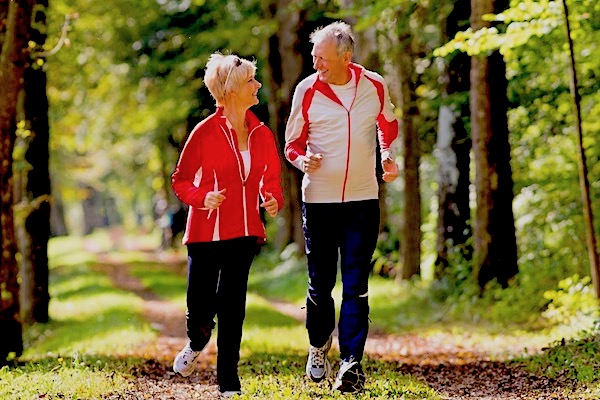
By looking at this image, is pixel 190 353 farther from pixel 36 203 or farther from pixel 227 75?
pixel 36 203

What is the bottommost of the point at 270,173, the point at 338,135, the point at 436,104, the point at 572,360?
the point at 572,360

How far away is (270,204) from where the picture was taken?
6.39 meters

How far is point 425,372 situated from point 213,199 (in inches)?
134

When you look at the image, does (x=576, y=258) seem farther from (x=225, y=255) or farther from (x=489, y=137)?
(x=225, y=255)

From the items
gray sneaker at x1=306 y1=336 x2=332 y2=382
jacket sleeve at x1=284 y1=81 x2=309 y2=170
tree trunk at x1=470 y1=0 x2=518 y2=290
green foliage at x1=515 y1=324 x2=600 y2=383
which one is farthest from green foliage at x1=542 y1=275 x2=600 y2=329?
jacket sleeve at x1=284 y1=81 x2=309 y2=170

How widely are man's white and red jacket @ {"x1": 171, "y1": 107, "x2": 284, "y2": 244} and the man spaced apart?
426 mm

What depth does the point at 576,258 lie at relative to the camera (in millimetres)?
13258

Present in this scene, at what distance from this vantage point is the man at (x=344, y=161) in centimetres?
666

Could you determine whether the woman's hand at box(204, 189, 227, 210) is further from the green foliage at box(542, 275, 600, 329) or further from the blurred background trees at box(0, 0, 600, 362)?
the green foliage at box(542, 275, 600, 329)

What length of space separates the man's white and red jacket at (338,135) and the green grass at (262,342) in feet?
4.58

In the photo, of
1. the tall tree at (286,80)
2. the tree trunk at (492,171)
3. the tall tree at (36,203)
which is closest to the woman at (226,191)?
the tree trunk at (492,171)

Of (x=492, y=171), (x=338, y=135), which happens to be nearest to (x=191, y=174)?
(x=338, y=135)

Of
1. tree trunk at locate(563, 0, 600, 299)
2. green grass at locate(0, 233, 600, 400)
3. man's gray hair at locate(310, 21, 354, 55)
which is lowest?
green grass at locate(0, 233, 600, 400)

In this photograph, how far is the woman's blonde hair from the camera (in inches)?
253
